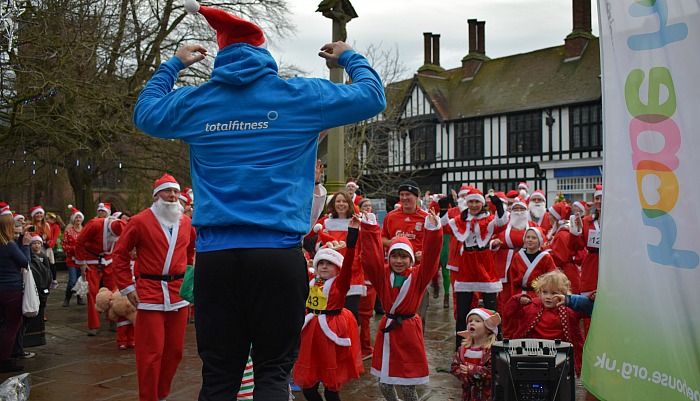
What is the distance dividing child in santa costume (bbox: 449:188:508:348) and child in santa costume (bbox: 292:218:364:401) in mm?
2475

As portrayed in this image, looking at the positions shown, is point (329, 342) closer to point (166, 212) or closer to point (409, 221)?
point (166, 212)

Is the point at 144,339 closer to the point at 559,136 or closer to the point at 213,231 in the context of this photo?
the point at 213,231

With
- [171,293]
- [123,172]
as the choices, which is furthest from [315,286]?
[123,172]

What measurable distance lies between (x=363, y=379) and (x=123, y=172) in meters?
18.0

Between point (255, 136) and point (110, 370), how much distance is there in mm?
5661

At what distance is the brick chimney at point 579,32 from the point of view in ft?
116

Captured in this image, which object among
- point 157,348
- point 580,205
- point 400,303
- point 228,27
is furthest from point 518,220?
point 228,27

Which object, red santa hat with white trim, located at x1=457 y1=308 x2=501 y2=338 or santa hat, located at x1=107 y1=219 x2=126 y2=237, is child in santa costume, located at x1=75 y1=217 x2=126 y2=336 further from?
red santa hat with white trim, located at x1=457 y1=308 x2=501 y2=338

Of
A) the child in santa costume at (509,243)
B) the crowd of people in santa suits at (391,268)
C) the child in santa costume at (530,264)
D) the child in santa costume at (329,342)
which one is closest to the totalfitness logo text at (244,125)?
the crowd of people in santa suits at (391,268)

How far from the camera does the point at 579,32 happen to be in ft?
115

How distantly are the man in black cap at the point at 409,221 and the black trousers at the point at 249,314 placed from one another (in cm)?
577

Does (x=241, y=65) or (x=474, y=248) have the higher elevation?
(x=241, y=65)

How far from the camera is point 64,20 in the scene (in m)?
11.7

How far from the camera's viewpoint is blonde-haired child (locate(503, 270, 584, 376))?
5508 mm
